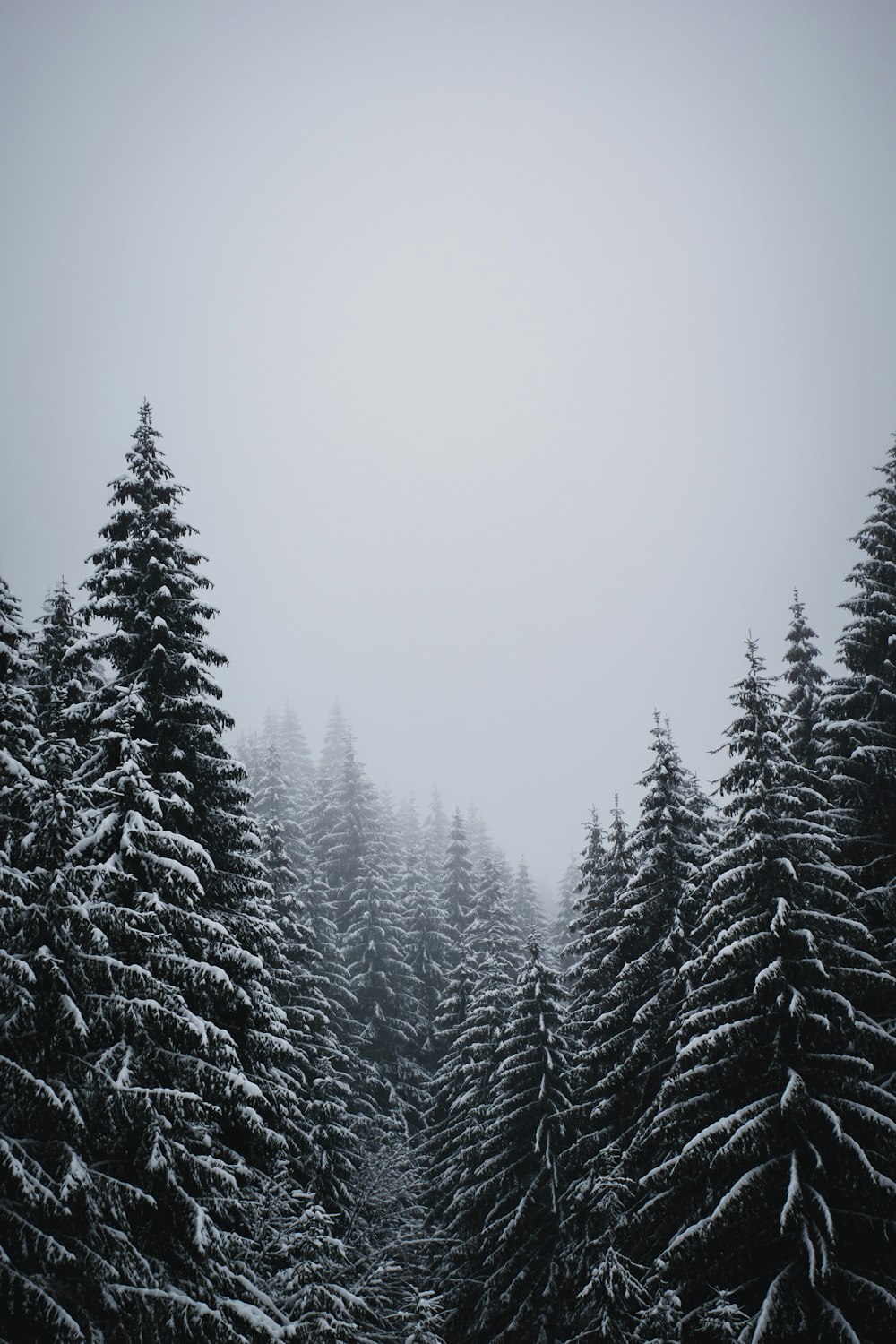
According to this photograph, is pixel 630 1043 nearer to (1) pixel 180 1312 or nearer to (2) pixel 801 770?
(2) pixel 801 770

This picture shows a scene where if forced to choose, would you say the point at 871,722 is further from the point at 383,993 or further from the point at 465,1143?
the point at 383,993

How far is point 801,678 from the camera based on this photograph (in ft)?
70.4

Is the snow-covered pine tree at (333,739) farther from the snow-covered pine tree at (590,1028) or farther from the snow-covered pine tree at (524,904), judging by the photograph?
the snow-covered pine tree at (590,1028)

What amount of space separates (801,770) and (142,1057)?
12.4 m

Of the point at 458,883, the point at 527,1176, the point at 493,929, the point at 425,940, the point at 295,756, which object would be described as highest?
the point at 295,756

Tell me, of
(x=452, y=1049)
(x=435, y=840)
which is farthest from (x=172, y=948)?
(x=435, y=840)

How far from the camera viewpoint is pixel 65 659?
1244 centimetres

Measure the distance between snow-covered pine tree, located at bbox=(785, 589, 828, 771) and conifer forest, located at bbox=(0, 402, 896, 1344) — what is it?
14cm

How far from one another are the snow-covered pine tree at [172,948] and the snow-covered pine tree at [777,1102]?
23.5 feet

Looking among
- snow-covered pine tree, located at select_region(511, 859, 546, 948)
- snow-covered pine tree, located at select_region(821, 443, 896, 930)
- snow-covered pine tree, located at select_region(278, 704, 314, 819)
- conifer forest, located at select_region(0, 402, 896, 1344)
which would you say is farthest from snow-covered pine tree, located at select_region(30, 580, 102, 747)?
snow-covered pine tree, located at select_region(278, 704, 314, 819)

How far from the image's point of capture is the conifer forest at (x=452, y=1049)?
8.47m

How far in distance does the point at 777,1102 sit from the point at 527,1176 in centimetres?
1143

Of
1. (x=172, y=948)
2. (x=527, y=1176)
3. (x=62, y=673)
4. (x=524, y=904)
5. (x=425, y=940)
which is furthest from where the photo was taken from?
(x=524, y=904)

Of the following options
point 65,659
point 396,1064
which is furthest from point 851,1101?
point 396,1064
